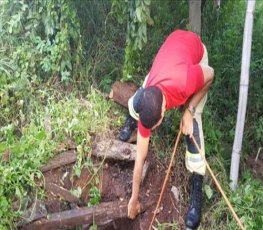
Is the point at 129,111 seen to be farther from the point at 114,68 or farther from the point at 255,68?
the point at 255,68

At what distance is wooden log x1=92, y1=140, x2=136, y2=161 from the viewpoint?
11.4ft

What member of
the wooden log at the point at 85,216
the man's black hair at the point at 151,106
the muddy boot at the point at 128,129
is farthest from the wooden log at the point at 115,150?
the man's black hair at the point at 151,106

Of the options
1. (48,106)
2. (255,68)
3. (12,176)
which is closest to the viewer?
(12,176)

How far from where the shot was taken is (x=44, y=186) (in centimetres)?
333

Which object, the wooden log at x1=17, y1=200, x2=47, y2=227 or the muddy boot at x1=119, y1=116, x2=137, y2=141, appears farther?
the muddy boot at x1=119, y1=116, x2=137, y2=141

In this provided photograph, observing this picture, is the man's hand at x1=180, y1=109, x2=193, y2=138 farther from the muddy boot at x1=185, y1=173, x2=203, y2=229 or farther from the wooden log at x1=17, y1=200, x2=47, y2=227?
the wooden log at x1=17, y1=200, x2=47, y2=227

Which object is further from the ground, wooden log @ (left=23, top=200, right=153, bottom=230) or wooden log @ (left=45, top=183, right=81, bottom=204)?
wooden log @ (left=45, top=183, right=81, bottom=204)

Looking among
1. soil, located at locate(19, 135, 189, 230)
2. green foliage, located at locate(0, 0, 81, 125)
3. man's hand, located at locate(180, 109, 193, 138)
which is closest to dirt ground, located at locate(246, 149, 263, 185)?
soil, located at locate(19, 135, 189, 230)

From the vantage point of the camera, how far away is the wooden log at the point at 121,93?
12.4 feet

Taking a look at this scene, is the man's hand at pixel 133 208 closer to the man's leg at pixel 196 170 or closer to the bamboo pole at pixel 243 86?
the man's leg at pixel 196 170

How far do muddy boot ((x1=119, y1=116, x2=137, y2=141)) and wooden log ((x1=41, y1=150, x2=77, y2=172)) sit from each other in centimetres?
41

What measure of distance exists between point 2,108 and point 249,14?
218 centimetres

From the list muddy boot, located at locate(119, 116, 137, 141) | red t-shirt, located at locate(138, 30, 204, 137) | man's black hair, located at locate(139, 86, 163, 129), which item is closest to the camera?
man's black hair, located at locate(139, 86, 163, 129)

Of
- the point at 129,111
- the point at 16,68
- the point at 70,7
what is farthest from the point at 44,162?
the point at 70,7
